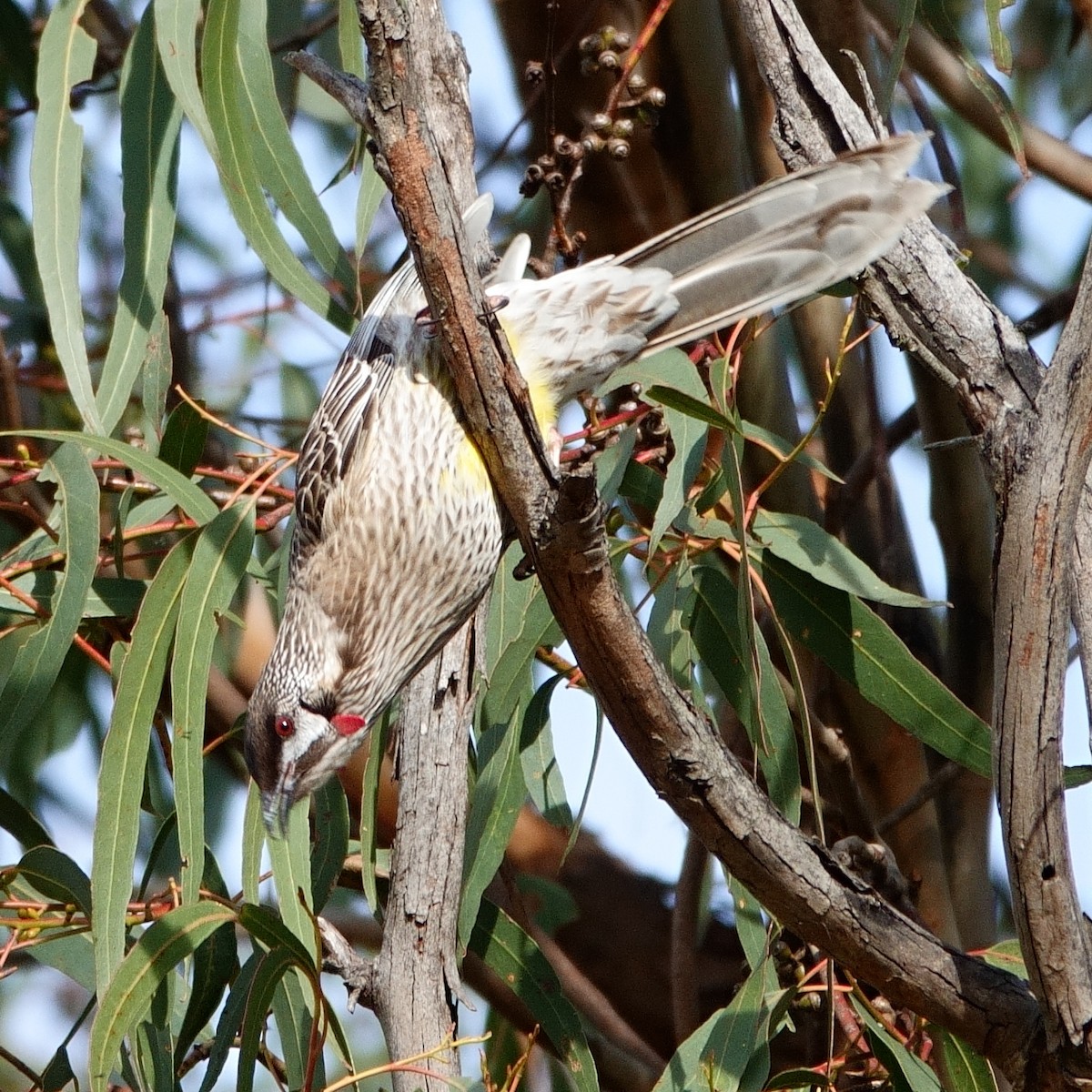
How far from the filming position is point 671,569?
7.48 ft

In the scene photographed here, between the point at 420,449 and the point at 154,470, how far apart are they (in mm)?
400

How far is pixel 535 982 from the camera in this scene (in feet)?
7.79

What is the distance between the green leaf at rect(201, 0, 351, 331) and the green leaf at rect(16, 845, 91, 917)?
90cm

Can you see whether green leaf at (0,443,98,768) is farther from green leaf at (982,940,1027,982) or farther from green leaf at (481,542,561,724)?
green leaf at (982,940,1027,982)

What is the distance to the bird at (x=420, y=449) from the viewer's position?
7.26 ft

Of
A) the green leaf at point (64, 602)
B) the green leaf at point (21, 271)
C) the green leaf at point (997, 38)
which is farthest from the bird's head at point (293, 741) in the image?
the green leaf at point (21, 271)

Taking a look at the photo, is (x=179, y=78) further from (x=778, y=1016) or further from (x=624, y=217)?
(x=778, y=1016)

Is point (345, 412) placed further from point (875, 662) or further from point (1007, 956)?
point (1007, 956)

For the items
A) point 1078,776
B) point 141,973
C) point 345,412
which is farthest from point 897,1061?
point 345,412

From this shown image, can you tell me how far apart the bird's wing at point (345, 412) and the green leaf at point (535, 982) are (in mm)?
682

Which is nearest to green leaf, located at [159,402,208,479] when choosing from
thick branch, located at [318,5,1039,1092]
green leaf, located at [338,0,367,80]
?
green leaf, located at [338,0,367,80]

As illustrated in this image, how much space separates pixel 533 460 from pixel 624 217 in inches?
75.0

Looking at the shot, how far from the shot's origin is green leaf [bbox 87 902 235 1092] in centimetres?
179

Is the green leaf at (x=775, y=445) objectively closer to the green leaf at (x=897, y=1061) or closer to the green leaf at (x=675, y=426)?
Result: the green leaf at (x=675, y=426)
